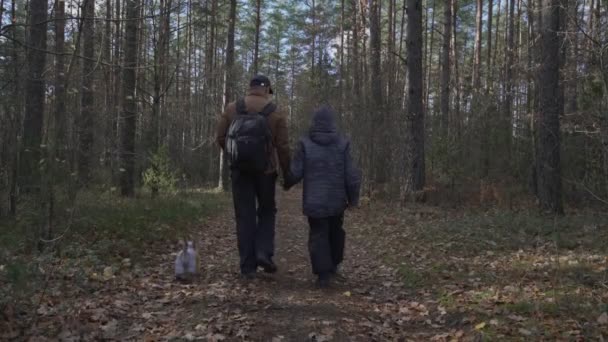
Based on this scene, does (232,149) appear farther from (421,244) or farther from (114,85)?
(114,85)

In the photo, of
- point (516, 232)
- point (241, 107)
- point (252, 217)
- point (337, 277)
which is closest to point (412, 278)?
point (337, 277)

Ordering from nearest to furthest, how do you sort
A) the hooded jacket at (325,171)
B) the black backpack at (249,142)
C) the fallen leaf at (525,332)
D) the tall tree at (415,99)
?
1. the fallen leaf at (525,332)
2. the black backpack at (249,142)
3. the hooded jacket at (325,171)
4. the tall tree at (415,99)

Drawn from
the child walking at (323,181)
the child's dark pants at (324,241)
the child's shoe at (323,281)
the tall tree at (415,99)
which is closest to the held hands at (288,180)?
the child walking at (323,181)

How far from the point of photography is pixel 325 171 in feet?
18.5

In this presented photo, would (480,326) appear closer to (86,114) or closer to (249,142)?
(249,142)

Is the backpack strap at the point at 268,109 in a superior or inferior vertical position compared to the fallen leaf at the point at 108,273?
superior

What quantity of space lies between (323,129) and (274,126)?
0.56 meters

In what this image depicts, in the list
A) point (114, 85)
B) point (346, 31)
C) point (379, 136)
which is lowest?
point (379, 136)

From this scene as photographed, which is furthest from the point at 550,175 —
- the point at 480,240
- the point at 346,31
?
the point at 346,31

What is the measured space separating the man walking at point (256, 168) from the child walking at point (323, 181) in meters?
0.24

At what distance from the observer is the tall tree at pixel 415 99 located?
507 inches

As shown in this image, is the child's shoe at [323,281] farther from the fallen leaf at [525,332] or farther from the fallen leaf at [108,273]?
the fallen leaf at [108,273]

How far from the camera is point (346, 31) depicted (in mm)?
32875

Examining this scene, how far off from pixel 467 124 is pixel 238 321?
43.1 feet
